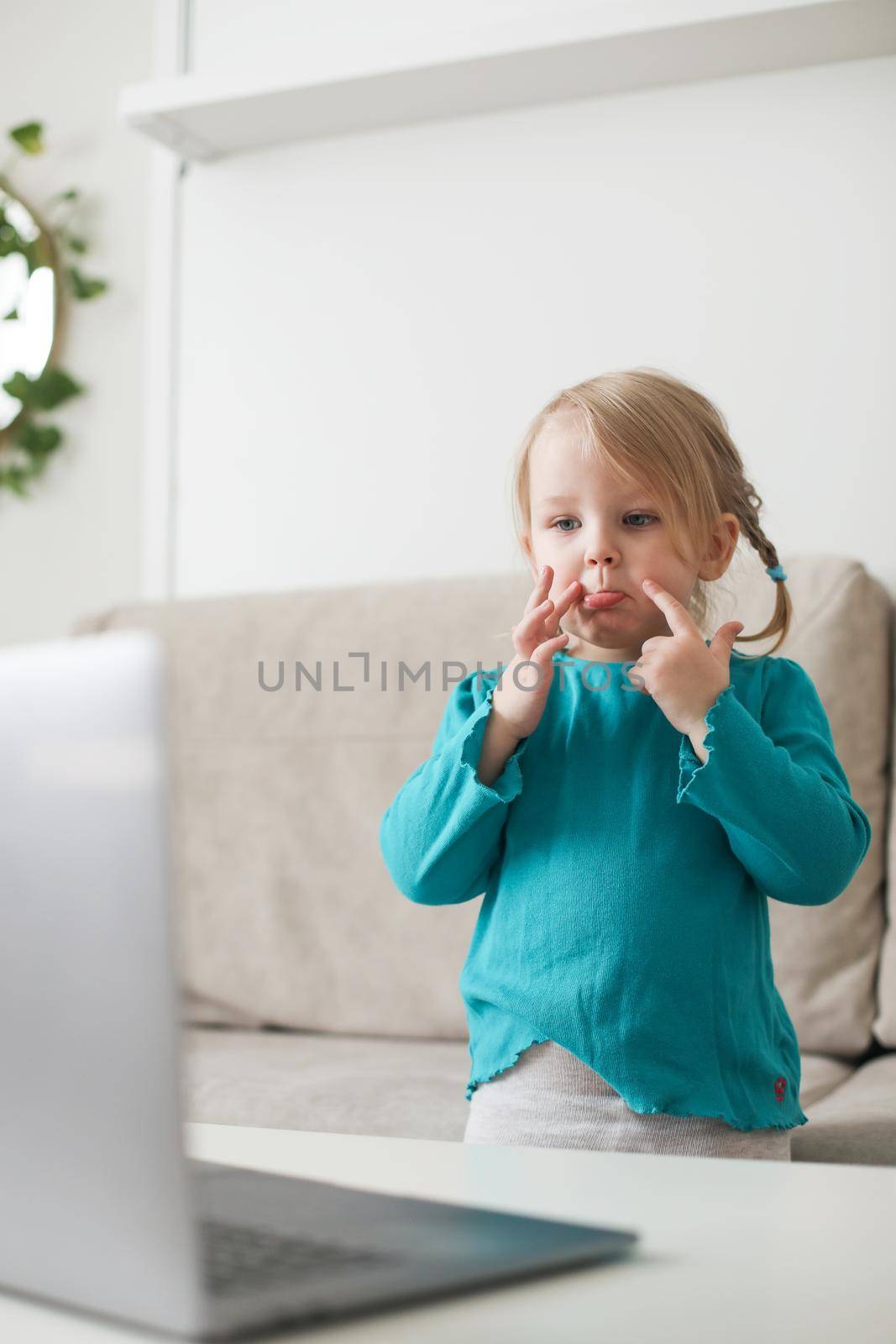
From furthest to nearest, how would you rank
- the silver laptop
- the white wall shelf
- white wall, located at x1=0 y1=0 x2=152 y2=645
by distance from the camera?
white wall, located at x1=0 y1=0 x2=152 y2=645
the white wall shelf
the silver laptop

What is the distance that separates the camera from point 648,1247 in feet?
1.60

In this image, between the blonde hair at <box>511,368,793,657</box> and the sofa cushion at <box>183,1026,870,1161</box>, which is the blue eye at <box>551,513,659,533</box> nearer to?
the blonde hair at <box>511,368,793,657</box>

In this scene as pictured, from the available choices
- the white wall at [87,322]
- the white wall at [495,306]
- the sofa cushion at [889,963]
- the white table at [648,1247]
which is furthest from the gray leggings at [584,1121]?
the white wall at [87,322]

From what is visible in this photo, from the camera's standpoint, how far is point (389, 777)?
72.4 inches

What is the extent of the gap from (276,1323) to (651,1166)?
0.99ft

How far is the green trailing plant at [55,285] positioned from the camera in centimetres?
246

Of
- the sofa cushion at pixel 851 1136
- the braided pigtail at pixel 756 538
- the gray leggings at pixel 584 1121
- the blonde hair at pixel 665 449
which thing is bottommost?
the sofa cushion at pixel 851 1136

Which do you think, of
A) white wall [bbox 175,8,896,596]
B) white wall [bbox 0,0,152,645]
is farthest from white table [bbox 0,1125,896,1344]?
white wall [bbox 0,0,152,645]

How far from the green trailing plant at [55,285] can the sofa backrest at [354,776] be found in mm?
636

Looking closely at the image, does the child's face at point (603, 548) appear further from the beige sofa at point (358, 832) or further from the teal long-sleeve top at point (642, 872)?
the beige sofa at point (358, 832)

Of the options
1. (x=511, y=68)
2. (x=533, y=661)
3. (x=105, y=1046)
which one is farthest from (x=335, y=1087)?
(x=511, y=68)

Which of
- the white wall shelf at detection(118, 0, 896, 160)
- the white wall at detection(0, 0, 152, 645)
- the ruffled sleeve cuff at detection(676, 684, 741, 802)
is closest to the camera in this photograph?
the ruffled sleeve cuff at detection(676, 684, 741, 802)

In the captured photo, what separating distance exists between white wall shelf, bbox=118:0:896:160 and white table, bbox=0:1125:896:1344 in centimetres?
163

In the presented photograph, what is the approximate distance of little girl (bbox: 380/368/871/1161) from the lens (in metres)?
1.01
